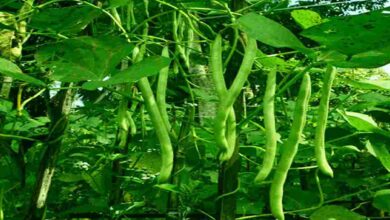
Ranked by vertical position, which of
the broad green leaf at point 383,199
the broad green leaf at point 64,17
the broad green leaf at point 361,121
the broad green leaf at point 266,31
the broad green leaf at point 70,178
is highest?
the broad green leaf at point 64,17

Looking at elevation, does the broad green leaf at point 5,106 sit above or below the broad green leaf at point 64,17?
below

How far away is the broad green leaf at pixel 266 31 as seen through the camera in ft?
2.65

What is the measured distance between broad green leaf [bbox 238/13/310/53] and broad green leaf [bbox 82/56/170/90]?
133mm

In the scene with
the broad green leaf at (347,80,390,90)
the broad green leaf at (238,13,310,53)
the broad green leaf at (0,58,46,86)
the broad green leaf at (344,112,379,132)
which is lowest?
the broad green leaf at (344,112,379,132)

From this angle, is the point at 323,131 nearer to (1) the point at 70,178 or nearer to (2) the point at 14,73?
(2) the point at 14,73

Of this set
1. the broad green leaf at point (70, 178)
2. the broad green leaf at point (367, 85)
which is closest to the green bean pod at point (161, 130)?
the broad green leaf at point (367, 85)

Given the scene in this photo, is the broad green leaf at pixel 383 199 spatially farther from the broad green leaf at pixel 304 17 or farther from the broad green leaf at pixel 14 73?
the broad green leaf at pixel 14 73

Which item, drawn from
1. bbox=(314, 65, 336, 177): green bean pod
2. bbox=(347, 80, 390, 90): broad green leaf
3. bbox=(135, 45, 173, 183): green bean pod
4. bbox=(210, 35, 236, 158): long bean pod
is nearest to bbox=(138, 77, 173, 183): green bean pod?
bbox=(135, 45, 173, 183): green bean pod

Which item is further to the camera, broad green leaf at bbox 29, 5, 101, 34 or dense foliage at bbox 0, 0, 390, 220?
broad green leaf at bbox 29, 5, 101, 34

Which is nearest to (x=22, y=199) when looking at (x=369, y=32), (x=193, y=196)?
(x=193, y=196)

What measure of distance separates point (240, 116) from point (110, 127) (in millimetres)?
1371

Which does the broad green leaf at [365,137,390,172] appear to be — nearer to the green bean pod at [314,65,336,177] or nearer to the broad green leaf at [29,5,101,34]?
the green bean pod at [314,65,336,177]

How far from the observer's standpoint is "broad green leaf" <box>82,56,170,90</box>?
0.81 meters

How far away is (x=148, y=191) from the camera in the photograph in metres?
1.92
